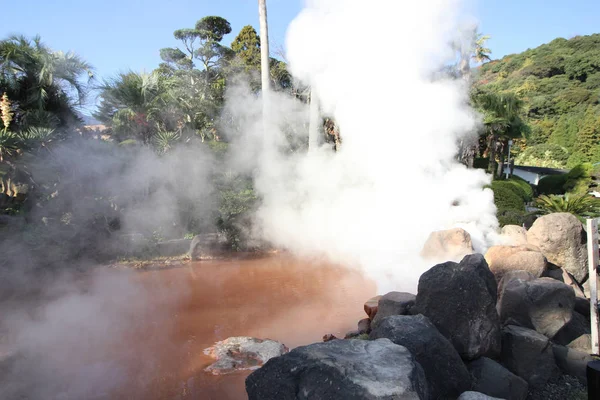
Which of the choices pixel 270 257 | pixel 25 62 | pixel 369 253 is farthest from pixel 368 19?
pixel 25 62

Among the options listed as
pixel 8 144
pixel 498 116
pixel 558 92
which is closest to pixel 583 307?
pixel 8 144

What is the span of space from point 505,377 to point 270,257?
6307 millimetres

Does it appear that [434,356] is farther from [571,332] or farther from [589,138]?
[589,138]

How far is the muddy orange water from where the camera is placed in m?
3.90

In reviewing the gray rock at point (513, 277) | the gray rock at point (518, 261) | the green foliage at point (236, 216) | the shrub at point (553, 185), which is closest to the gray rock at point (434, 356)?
the gray rock at point (513, 277)

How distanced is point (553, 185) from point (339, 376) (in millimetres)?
18477

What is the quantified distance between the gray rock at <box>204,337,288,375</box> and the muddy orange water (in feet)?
0.35

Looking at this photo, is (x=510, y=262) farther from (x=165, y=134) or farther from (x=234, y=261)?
(x=165, y=134)

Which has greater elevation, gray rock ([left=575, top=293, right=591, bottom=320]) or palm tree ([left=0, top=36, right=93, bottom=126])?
palm tree ([left=0, top=36, right=93, bottom=126])

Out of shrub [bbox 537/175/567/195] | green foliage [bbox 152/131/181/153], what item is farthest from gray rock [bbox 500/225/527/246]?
shrub [bbox 537/175/567/195]

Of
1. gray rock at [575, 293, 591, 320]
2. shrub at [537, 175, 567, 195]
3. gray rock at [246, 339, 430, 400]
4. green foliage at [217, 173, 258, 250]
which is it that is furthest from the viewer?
shrub at [537, 175, 567, 195]

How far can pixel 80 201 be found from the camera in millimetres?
8859

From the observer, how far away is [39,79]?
8.81 metres

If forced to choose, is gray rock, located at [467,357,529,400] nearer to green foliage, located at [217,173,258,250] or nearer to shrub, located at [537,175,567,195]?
green foliage, located at [217,173,258,250]
